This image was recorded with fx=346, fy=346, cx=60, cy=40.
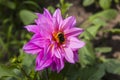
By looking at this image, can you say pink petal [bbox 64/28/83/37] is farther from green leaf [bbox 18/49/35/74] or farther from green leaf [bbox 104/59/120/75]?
green leaf [bbox 104/59/120/75]

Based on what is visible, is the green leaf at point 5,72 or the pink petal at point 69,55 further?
the green leaf at point 5,72

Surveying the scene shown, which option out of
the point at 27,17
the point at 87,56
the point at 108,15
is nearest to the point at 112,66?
the point at 87,56

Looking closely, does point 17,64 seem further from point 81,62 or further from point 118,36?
point 118,36

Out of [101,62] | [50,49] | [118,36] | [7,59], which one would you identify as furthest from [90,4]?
[50,49]

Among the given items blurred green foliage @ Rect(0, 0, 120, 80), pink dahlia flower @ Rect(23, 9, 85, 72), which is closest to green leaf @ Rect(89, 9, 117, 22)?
blurred green foliage @ Rect(0, 0, 120, 80)

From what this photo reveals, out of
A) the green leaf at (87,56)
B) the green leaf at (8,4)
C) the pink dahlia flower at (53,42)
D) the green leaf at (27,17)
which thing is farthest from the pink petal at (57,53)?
the green leaf at (8,4)

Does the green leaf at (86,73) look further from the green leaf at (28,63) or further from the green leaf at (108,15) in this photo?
the green leaf at (108,15)

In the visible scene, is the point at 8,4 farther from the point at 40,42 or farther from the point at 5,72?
the point at 40,42
